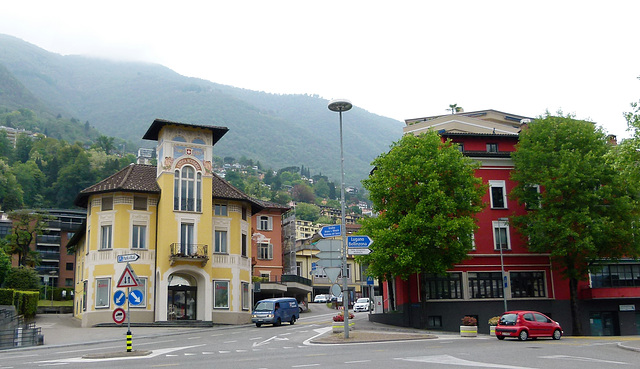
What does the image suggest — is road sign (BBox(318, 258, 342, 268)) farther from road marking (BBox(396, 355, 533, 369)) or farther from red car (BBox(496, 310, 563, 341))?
red car (BBox(496, 310, 563, 341))

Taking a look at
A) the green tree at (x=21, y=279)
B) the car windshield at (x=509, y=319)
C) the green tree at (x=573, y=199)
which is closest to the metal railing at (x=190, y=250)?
the green tree at (x=573, y=199)

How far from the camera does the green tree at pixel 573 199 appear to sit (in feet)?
134

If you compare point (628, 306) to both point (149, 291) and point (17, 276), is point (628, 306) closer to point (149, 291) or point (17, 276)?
point (149, 291)

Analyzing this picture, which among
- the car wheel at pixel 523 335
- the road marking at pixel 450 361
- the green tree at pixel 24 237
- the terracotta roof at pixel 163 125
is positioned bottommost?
the car wheel at pixel 523 335

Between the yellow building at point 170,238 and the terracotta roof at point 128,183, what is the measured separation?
3.1 inches

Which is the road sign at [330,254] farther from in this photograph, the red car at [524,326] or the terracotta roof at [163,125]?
the terracotta roof at [163,125]

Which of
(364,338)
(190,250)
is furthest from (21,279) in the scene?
(364,338)

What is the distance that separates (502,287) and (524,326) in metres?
17.4

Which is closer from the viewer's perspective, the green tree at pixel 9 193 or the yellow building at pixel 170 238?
the yellow building at pixel 170 238

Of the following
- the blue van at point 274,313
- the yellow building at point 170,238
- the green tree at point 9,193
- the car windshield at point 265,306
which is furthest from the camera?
the green tree at point 9,193

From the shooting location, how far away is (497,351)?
21578 millimetres

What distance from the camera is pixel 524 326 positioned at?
28469 mm

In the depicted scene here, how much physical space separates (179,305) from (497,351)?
31.6 meters

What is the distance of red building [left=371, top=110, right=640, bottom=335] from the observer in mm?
44250
